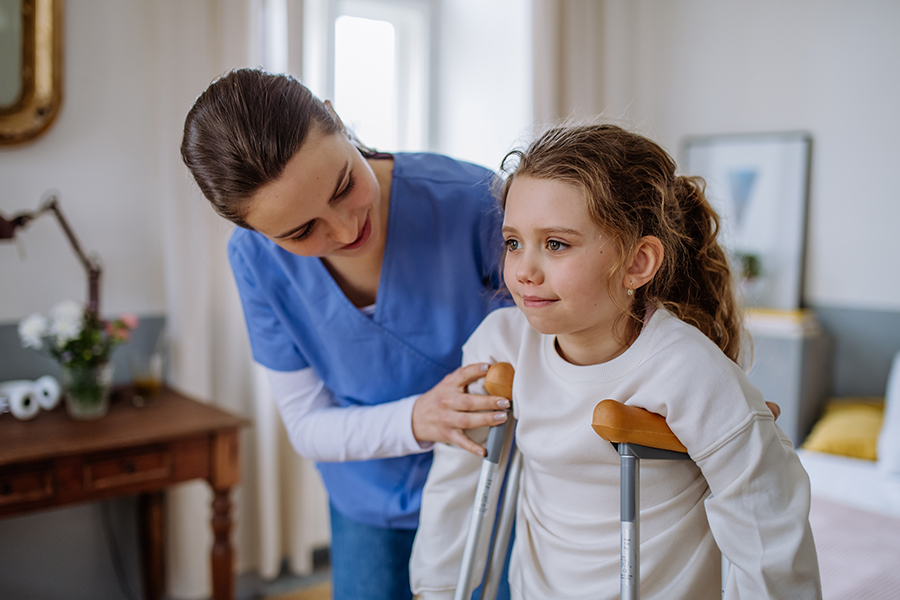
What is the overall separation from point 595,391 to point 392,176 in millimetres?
552

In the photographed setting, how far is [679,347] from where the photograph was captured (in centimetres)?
92

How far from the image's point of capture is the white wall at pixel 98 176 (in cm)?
212

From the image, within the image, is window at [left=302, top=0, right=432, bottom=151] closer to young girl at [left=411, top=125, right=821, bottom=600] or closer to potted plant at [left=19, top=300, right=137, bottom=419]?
potted plant at [left=19, top=300, right=137, bottom=419]

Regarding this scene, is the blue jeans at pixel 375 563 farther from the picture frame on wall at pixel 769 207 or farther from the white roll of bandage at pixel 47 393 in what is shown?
the picture frame on wall at pixel 769 207

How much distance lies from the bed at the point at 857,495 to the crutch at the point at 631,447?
100 cm

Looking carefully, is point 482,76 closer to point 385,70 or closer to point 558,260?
point 385,70

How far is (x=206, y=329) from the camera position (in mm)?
2320

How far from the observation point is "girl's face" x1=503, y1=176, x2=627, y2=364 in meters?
0.93

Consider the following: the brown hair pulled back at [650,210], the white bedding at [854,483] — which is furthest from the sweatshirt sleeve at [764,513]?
the white bedding at [854,483]

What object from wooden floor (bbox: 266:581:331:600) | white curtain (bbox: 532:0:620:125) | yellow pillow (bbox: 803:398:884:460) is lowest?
wooden floor (bbox: 266:581:331:600)

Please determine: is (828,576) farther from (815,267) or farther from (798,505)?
(815,267)

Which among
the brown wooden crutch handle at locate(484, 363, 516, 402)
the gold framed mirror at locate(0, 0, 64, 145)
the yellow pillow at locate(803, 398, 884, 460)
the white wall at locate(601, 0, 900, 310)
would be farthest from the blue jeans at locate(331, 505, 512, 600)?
the white wall at locate(601, 0, 900, 310)

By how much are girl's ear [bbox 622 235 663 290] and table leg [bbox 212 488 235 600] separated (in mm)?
1445

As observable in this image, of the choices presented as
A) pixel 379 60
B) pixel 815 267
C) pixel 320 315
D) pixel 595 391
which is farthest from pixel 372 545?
pixel 815 267
